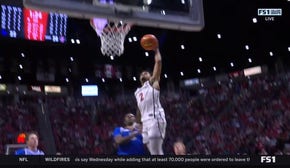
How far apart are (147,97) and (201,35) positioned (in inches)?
828

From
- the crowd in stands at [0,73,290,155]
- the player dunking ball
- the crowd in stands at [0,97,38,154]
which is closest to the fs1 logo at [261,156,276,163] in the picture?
the player dunking ball

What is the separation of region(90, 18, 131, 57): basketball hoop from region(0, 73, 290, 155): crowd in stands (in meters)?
8.08

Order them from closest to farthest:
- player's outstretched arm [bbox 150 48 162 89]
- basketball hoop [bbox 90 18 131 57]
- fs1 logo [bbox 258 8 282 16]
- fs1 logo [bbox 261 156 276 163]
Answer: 1. fs1 logo [bbox 261 156 276 163]
2. player's outstretched arm [bbox 150 48 162 89]
3. basketball hoop [bbox 90 18 131 57]
4. fs1 logo [bbox 258 8 282 16]

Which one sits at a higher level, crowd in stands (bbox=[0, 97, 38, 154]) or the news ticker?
crowd in stands (bbox=[0, 97, 38, 154])

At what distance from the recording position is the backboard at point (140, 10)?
23.9 ft

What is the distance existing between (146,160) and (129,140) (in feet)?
6.69

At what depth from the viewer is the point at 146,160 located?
15.9ft

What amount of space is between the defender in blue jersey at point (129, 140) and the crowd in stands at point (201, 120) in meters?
9.83

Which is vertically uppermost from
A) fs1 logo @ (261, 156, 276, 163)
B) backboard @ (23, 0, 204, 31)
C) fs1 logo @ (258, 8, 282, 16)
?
fs1 logo @ (258, 8, 282, 16)

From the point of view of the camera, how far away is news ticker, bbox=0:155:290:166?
4.78 metres

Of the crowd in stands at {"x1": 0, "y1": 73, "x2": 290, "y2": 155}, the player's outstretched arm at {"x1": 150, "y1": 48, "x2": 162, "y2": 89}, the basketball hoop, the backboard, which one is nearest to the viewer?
the player's outstretched arm at {"x1": 150, "y1": 48, "x2": 162, "y2": 89}

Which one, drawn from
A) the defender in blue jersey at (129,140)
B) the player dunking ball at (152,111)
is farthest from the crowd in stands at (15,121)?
the player dunking ball at (152,111)

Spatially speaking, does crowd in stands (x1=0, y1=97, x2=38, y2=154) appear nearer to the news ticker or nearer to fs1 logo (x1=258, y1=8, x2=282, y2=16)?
fs1 logo (x1=258, y1=8, x2=282, y2=16)

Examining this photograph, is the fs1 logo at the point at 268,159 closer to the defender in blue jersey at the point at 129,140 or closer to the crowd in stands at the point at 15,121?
the defender in blue jersey at the point at 129,140
